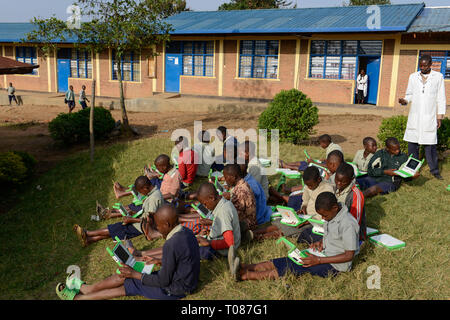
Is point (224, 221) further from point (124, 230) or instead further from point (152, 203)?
point (124, 230)

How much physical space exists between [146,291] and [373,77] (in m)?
15.0

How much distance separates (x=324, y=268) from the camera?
399 centimetres

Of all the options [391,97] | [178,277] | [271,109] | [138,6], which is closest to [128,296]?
[178,277]

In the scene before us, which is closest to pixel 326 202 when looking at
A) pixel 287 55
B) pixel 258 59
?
pixel 287 55

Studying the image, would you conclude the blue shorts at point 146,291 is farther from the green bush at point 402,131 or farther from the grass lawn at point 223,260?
the green bush at point 402,131

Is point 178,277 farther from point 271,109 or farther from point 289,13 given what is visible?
point 289,13

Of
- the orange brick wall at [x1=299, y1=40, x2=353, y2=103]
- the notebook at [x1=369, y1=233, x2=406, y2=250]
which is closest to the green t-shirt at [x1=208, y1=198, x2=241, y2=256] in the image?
the notebook at [x1=369, y1=233, x2=406, y2=250]

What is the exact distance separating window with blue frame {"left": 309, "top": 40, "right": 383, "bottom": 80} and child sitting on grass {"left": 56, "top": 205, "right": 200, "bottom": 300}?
563 inches

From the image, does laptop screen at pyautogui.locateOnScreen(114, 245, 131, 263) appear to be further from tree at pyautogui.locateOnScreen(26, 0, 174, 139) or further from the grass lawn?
tree at pyautogui.locateOnScreen(26, 0, 174, 139)

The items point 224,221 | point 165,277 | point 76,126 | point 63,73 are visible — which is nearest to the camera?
point 165,277

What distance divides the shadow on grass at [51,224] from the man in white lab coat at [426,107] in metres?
5.55

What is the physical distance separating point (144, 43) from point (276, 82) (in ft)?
24.0

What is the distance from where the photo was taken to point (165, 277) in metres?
3.67

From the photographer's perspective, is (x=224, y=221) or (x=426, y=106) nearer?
(x=224, y=221)
